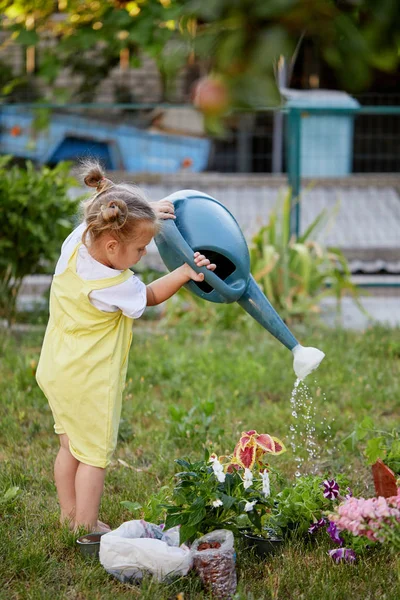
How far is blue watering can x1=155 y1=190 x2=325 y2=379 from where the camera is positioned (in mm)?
2723

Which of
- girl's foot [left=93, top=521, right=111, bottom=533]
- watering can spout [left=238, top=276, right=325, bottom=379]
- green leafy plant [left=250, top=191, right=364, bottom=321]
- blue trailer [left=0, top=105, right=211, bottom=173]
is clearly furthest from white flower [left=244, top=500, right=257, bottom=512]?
blue trailer [left=0, top=105, right=211, bottom=173]

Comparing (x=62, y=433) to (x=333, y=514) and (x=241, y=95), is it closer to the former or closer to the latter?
(x=333, y=514)

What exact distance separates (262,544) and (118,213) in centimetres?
108

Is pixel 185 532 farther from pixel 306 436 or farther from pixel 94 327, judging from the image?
pixel 306 436

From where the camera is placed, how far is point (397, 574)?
101 inches

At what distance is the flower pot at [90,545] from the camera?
261 cm

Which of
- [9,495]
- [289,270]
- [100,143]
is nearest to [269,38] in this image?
[9,495]

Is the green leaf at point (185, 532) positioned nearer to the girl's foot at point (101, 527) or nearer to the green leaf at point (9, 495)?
the girl's foot at point (101, 527)

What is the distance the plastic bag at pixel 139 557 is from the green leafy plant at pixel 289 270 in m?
3.80

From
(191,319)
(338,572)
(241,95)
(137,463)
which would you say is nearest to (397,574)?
(338,572)

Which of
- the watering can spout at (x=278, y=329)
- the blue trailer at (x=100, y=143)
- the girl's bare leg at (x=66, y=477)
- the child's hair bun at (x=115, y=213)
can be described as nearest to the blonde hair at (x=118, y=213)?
the child's hair bun at (x=115, y=213)

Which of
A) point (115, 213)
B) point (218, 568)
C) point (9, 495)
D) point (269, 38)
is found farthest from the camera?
point (9, 495)

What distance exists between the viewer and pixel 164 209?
2.75 meters

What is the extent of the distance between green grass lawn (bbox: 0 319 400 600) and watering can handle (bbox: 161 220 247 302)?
2.63ft
